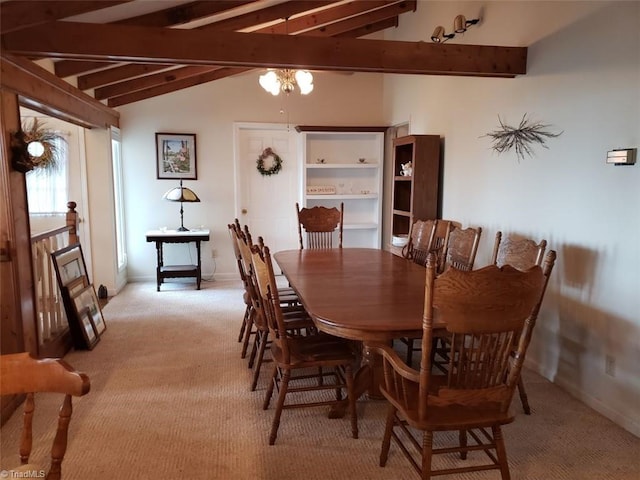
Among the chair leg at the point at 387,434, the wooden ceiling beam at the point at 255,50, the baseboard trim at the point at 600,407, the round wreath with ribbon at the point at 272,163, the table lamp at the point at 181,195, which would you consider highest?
the wooden ceiling beam at the point at 255,50

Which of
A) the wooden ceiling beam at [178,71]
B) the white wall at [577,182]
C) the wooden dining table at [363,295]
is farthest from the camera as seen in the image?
the wooden ceiling beam at [178,71]

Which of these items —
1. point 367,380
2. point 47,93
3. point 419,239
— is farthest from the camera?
point 419,239

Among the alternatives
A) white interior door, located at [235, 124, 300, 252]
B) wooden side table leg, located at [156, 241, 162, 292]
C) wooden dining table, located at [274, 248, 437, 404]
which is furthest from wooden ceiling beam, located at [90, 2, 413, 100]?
wooden dining table, located at [274, 248, 437, 404]

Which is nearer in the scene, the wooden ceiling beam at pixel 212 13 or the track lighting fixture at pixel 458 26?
the wooden ceiling beam at pixel 212 13

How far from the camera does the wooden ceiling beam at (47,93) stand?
279cm

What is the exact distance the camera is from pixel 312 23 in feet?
15.8

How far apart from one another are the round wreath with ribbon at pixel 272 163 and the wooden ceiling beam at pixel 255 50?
124 inches

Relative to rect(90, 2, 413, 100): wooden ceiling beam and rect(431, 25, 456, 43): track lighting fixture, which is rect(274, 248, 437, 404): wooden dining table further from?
rect(90, 2, 413, 100): wooden ceiling beam

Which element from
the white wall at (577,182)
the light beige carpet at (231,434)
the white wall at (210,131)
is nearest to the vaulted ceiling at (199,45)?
the white wall at (577,182)

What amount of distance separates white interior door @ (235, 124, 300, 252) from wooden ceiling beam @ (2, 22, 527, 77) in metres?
3.14

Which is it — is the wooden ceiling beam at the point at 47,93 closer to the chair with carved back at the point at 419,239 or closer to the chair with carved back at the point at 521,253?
the chair with carved back at the point at 419,239

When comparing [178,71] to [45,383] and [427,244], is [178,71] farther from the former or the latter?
[45,383]

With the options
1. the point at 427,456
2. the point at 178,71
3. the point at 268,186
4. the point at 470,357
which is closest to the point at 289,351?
the point at 427,456

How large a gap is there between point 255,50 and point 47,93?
169cm
